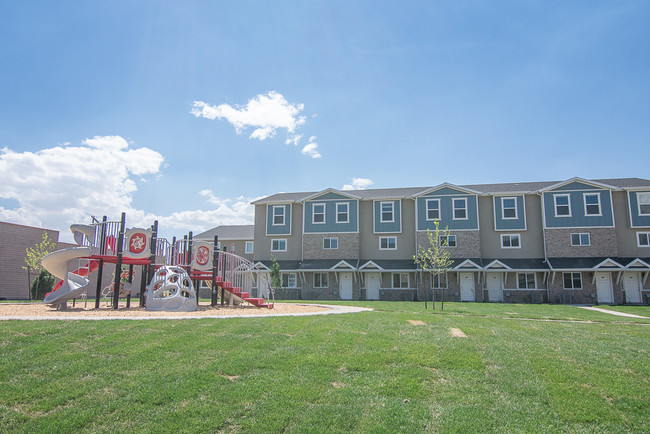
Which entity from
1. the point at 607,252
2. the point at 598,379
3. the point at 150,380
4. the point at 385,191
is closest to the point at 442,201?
the point at 385,191

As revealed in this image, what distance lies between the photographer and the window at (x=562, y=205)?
30.2 m

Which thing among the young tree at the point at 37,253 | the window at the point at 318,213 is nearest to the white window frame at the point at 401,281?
the window at the point at 318,213

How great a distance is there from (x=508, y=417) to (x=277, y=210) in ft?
102

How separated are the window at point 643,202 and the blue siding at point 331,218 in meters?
19.9

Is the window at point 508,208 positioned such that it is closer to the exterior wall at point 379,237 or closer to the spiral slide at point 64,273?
the exterior wall at point 379,237

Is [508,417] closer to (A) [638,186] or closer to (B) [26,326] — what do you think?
(B) [26,326]

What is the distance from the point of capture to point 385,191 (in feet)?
117

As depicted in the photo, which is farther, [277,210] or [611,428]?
[277,210]

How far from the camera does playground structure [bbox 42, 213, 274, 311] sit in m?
15.9

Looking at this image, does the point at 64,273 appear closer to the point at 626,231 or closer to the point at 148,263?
the point at 148,263

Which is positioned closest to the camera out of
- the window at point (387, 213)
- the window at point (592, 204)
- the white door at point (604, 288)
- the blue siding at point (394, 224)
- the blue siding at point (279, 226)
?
the white door at point (604, 288)

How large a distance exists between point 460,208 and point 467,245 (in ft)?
9.37

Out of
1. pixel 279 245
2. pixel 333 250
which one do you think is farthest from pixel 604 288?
pixel 279 245

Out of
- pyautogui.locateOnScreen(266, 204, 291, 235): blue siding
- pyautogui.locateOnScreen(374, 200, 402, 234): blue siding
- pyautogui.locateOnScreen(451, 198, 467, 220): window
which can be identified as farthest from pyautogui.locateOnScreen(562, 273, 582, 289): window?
pyautogui.locateOnScreen(266, 204, 291, 235): blue siding
